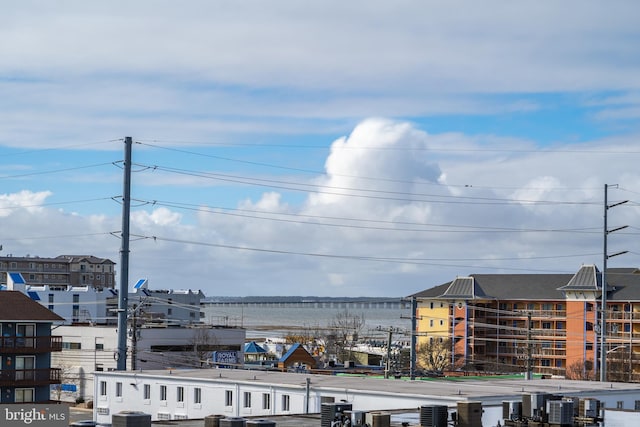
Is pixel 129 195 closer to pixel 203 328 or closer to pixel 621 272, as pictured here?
pixel 203 328

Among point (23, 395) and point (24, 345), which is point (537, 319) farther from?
point (23, 395)

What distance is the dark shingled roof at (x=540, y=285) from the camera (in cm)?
17700

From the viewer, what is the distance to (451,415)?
127 feet

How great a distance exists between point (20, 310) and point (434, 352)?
113 m

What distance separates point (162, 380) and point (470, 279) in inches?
5231

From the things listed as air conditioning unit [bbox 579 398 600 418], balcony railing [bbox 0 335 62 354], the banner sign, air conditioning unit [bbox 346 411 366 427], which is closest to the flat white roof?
air conditioning unit [bbox 579 398 600 418]

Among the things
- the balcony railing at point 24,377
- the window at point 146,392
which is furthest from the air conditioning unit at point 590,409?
the balcony railing at point 24,377

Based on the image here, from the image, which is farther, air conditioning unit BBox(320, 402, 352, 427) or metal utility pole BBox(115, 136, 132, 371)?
metal utility pole BBox(115, 136, 132, 371)

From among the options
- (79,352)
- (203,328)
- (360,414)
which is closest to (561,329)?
(203,328)

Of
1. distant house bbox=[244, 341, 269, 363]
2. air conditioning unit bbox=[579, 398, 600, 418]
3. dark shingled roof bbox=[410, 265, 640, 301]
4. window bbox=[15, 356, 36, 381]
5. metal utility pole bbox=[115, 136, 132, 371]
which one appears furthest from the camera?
dark shingled roof bbox=[410, 265, 640, 301]

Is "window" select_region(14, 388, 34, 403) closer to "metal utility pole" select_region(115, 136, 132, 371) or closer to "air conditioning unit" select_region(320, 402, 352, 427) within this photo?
"metal utility pole" select_region(115, 136, 132, 371)

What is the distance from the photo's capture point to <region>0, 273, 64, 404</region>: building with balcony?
7888 cm

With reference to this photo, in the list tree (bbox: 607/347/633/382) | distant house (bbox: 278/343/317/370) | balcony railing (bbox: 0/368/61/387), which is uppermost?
balcony railing (bbox: 0/368/61/387)

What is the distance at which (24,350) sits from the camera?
79.9 m
